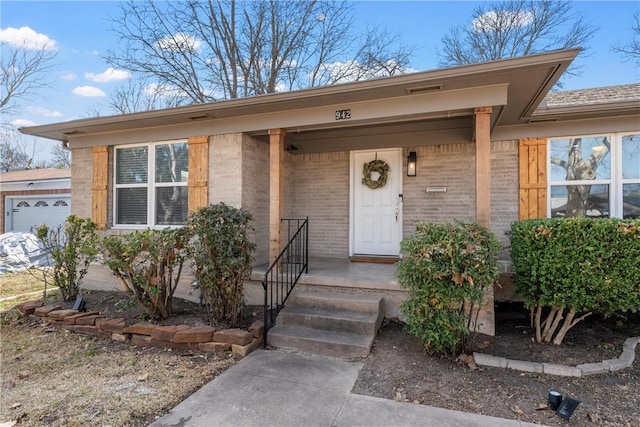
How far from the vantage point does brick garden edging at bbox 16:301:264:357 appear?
12.1 feet

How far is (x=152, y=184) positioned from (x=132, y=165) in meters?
0.64

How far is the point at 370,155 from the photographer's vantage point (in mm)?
6422

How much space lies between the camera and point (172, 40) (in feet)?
38.3

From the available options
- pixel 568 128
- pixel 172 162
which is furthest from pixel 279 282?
pixel 568 128

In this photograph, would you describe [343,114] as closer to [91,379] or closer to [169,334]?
[169,334]

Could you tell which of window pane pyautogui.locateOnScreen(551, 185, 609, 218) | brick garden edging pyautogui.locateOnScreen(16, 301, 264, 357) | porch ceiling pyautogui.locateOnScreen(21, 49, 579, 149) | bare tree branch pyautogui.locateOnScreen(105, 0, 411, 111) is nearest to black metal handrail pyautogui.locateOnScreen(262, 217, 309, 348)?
brick garden edging pyautogui.locateOnScreen(16, 301, 264, 357)

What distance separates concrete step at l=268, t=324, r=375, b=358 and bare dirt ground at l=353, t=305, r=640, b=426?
0.16 metres

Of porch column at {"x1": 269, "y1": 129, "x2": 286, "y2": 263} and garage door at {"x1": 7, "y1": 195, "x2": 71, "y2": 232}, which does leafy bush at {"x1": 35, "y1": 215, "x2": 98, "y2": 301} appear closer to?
porch column at {"x1": 269, "y1": 129, "x2": 286, "y2": 263}

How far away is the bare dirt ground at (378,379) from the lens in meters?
2.58

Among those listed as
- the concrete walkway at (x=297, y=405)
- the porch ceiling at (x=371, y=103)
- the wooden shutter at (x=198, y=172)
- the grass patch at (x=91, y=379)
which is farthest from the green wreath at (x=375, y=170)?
the grass patch at (x=91, y=379)

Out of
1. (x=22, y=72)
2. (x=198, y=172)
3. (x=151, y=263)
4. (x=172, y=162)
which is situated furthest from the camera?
(x=22, y=72)

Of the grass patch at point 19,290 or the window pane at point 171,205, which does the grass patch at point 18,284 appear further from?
the window pane at point 171,205

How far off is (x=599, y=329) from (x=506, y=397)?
231cm

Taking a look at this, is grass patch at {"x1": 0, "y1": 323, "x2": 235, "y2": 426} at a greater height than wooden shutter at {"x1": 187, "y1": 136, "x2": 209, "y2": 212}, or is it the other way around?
wooden shutter at {"x1": 187, "y1": 136, "x2": 209, "y2": 212}
